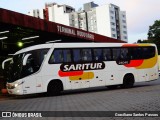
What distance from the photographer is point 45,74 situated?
1927cm

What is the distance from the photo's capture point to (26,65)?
18.7m

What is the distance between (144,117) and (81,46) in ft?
40.3

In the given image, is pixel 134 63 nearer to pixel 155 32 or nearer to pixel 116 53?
pixel 116 53

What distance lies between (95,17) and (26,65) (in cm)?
11072

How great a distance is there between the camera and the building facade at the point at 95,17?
127 m

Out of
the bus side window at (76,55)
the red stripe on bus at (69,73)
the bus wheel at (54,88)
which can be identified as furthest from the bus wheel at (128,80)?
the bus wheel at (54,88)

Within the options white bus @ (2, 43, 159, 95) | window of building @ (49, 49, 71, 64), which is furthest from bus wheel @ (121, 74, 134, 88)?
window of building @ (49, 49, 71, 64)

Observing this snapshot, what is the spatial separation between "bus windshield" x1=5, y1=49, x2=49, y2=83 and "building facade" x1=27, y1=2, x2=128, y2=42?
A: 345 feet

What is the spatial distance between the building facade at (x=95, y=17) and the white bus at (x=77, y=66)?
101497mm

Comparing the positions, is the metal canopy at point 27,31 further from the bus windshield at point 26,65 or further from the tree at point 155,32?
the tree at point 155,32

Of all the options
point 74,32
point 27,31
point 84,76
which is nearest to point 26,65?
point 84,76

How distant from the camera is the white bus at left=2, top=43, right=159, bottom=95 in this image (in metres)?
18.8

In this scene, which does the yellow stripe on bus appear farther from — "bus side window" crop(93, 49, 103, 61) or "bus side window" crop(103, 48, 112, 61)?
"bus side window" crop(103, 48, 112, 61)

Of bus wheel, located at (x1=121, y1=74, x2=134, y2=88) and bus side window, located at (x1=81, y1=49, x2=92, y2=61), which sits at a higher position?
bus side window, located at (x1=81, y1=49, x2=92, y2=61)
